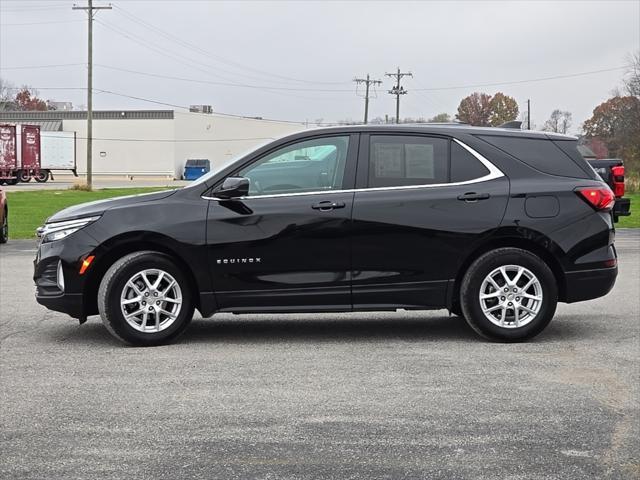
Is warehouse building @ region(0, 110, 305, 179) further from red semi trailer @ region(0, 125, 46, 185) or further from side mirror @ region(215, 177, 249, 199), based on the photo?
side mirror @ region(215, 177, 249, 199)

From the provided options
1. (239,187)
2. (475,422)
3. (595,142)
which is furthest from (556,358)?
(595,142)

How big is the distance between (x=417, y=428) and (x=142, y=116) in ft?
256

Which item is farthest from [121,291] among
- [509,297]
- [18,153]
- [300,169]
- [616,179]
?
[18,153]

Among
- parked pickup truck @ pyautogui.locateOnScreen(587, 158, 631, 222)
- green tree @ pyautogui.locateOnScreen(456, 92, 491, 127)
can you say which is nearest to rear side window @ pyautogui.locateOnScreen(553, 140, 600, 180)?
parked pickup truck @ pyautogui.locateOnScreen(587, 158, 631, 222)

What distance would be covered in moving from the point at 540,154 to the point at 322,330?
94.4 inches

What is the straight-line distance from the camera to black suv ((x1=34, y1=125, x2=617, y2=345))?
6.80 meters

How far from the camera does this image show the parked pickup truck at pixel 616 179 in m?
10.5

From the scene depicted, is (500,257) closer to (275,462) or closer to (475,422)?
(475,422)

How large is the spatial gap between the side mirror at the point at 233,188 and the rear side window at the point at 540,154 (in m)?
2.04

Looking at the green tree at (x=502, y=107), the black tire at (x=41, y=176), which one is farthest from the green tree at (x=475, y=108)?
the black tire at (x=41, y=176)

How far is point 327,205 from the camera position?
22.5 ft

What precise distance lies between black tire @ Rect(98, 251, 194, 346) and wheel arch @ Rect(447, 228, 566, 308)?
2156mm

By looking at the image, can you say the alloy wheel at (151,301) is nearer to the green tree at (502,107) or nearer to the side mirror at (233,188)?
the side mirror at (233,188)

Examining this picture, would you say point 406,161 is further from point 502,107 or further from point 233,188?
point 502,107
